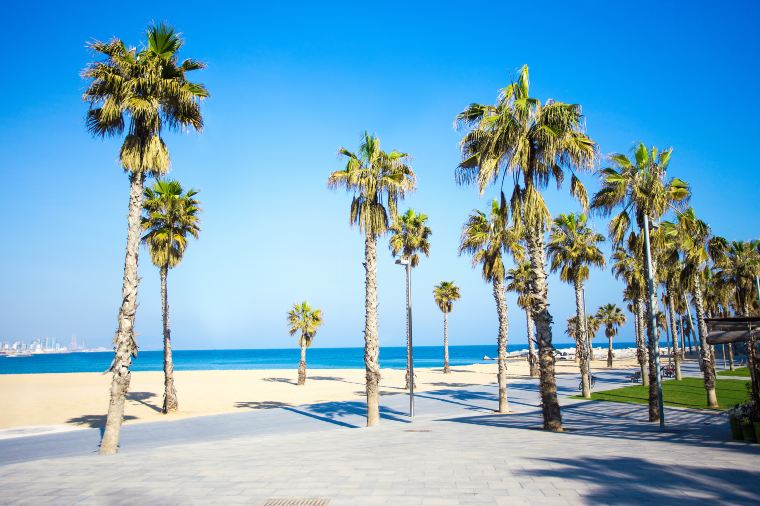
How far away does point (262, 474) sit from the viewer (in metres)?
9.41

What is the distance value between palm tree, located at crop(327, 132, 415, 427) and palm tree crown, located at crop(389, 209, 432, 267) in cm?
1851

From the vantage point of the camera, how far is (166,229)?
2666 cm

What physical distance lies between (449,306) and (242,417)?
39519 millimetres

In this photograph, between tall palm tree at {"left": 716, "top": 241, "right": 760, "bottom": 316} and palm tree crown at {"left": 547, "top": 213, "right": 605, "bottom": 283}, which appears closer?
palm tree crown at {"left": 547, "top": 213, "right": 605, "bottom": 283}

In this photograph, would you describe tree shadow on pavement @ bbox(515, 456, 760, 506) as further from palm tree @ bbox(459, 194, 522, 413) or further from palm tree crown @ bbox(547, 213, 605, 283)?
palm tree crown @ bbox(547, 213, 605, 283)

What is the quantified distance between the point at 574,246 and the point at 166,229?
2431 centimetres

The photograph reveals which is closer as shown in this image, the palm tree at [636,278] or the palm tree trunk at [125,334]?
the palm tree trunk at [125,334]

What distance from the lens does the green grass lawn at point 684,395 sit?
2431 centimetres

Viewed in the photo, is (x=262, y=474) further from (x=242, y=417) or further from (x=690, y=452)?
(x=242, y=417)

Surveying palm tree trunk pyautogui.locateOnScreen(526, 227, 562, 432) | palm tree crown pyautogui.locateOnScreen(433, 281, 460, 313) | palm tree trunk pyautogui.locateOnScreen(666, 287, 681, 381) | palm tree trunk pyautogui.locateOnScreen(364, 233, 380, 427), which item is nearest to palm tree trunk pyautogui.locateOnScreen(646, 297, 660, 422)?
palm tree trunk pyautogui.locateOnScreen(526, 227, 562, 432)

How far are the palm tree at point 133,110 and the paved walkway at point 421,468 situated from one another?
3.12 m

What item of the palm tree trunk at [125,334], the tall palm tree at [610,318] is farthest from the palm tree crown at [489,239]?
the tall palm tree at [610,318]

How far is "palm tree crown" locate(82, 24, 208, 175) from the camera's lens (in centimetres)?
1420

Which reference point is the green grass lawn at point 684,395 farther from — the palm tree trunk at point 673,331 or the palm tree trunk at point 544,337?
the palm tree trunk at point 544,337
